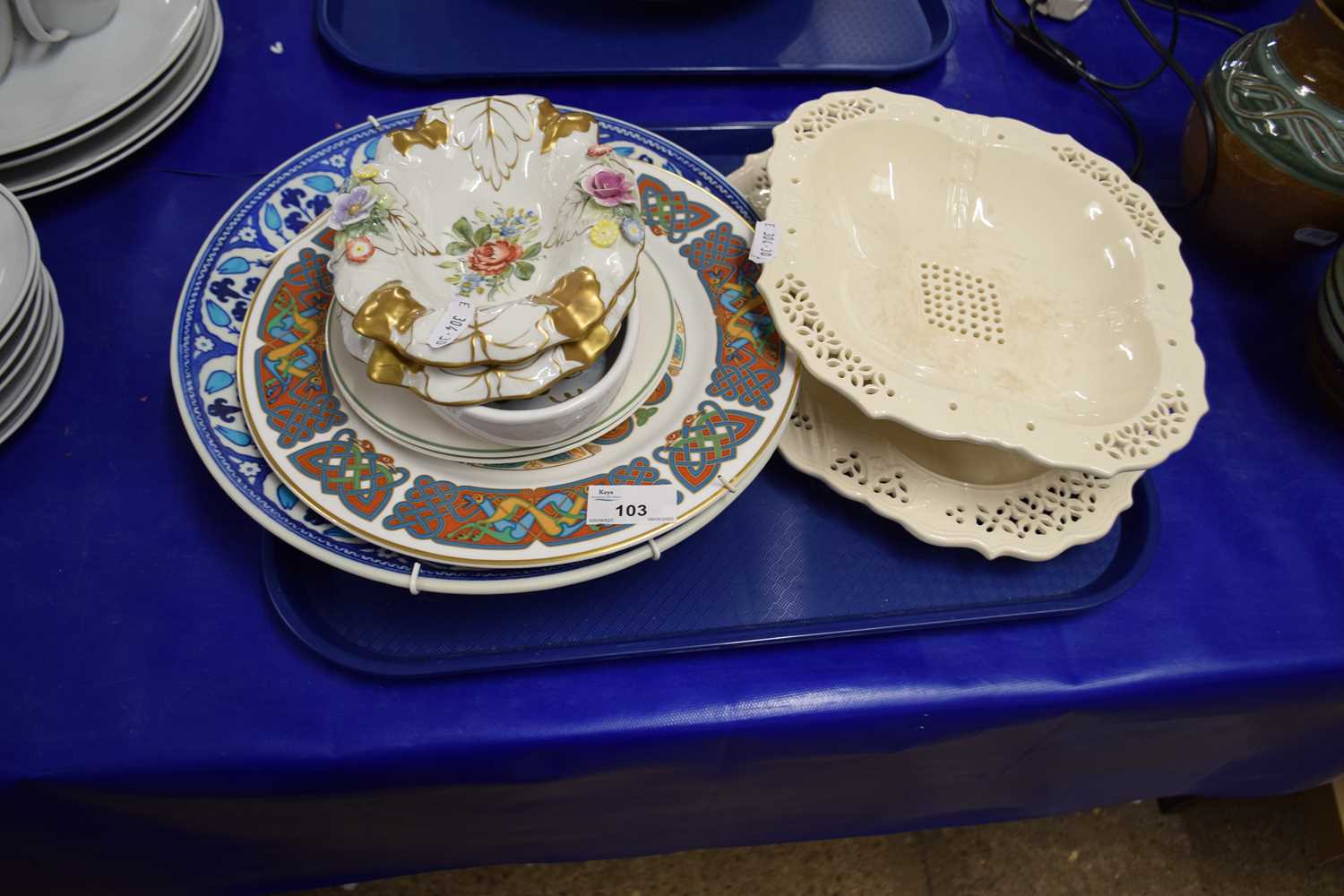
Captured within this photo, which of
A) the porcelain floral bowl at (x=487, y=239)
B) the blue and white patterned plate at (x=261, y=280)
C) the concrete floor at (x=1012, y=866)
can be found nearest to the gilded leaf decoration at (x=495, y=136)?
the porcelain floral bowl at (x=487, y=239)

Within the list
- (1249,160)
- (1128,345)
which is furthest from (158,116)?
(1249,160)

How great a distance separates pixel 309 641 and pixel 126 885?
29 centimetres

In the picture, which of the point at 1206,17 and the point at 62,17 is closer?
the point at 62,17

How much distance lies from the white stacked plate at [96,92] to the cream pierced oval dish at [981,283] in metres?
0.53

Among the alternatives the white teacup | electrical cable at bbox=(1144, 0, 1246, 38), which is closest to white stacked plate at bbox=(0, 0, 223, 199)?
the white teacup

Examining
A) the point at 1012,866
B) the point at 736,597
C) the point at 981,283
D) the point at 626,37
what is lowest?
the point at 1012,866

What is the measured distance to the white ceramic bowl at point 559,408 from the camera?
515mm

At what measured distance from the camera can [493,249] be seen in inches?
23.0

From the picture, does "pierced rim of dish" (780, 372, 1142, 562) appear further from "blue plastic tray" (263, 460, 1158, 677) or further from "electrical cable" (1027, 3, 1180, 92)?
"electrical cable" (1027, 3, 1180, 92)

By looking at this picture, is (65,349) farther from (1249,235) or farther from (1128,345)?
(1249,235)

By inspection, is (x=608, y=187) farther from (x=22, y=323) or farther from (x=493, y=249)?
(x=22, y=323)

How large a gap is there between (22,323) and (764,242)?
534mm

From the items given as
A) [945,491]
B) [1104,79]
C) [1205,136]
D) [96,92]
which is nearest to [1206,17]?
[1104,79]

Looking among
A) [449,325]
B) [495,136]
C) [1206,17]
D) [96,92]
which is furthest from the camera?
[1206,17]
